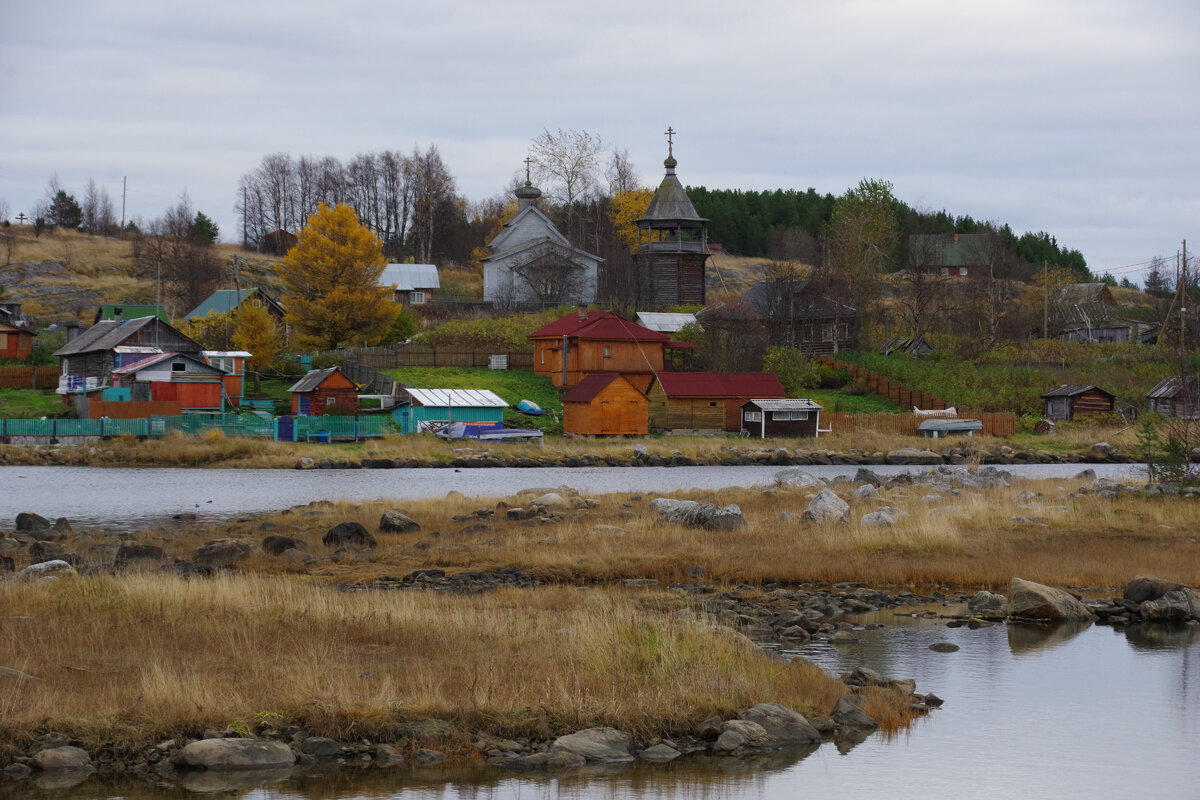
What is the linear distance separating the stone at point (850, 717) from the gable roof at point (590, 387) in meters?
49.7

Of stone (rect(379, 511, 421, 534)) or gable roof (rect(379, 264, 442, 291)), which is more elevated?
gable roof (rect(379, 264, 442, 291))

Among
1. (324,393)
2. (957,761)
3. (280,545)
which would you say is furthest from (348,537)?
(324,393)

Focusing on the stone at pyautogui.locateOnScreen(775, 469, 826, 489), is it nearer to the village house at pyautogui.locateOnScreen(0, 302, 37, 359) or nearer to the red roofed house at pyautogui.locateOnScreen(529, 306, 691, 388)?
the red roofed house at pyautogui.locateOnScreen(529, 306, 691, 388)

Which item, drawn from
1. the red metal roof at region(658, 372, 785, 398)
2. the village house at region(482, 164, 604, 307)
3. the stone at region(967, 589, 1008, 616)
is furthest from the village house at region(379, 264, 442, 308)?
the stone at region(967, 589, 1008, 616)

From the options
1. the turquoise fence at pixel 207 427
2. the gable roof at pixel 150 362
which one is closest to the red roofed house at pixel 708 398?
the turquoise fence at pixel 207 427

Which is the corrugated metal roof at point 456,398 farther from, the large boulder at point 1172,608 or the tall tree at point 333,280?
the large boulder at point 1172,608

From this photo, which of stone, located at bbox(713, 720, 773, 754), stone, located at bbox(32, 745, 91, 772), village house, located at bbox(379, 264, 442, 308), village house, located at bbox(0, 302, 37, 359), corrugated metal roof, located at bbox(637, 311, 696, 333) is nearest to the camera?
stone, located at bbox(32, 745, 91, 772)

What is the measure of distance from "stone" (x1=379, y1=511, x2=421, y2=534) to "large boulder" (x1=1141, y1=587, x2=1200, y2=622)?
1476 centimetres

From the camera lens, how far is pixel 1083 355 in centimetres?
8250

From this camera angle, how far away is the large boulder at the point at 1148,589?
749 inches

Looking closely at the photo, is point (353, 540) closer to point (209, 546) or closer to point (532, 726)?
point (209, 546)

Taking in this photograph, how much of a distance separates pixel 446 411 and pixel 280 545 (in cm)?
3857

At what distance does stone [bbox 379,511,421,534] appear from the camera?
2678cm

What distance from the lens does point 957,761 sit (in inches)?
480
